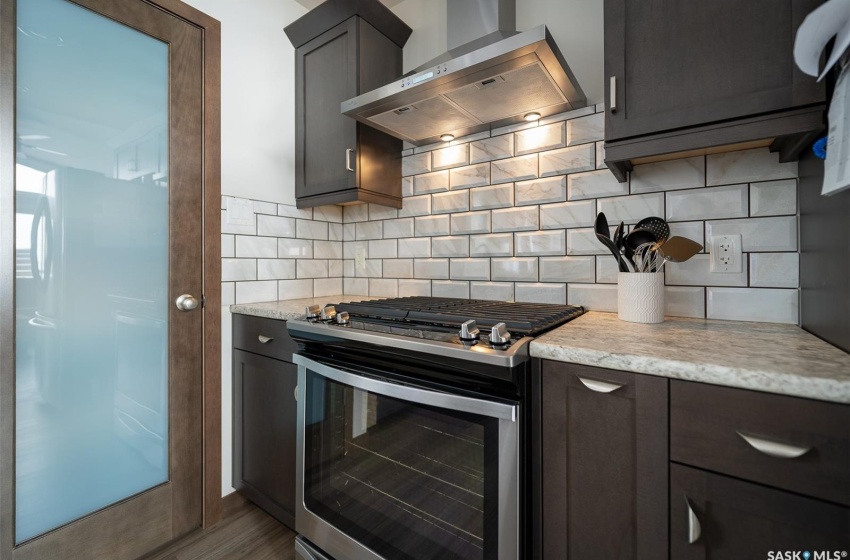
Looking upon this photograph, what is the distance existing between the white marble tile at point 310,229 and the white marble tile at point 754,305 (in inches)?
75.8

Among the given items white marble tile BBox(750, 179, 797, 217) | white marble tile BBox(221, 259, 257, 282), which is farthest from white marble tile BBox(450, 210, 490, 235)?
white marble tile BBox(221, 259, 257, 282)

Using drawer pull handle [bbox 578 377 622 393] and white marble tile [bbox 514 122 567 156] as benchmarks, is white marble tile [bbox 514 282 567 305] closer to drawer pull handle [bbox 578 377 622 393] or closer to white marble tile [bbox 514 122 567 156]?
white marble tile [bbox 514 122 567 156]

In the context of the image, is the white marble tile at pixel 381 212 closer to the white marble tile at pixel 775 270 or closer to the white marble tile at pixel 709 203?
the white marble tile at pixel 709 203

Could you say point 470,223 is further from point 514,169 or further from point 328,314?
point 328,314

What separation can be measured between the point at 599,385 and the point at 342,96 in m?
1.71

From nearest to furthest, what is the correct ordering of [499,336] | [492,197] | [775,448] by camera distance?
[775,448] → [499,336] → [492,197]

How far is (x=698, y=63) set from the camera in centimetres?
95

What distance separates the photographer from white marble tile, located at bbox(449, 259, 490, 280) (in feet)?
5.67

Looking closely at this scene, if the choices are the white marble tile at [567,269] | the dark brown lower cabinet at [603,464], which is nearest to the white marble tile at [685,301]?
the white marble tile at [567,269]

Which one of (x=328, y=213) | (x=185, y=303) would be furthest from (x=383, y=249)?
(x=185, y=303)

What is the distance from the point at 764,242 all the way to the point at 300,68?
224cm

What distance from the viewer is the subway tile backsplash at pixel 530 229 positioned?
45.8 inches

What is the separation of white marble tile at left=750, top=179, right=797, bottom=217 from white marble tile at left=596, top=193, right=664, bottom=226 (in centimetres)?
25

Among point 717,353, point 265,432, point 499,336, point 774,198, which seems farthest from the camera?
point 265,432
